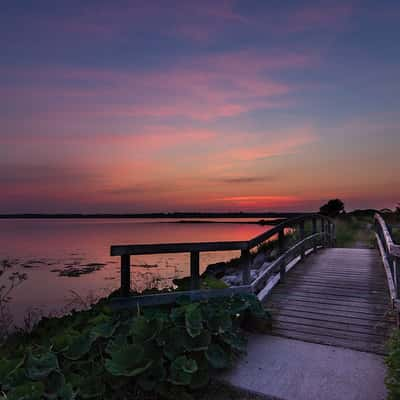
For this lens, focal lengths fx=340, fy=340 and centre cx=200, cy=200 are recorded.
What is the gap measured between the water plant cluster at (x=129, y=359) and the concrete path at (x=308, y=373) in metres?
0.23

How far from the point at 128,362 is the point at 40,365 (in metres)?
0.76

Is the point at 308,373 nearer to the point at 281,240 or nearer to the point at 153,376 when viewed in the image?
the point at 153,376

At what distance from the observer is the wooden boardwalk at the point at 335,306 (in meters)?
4.26

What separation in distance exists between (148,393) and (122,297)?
129 cm

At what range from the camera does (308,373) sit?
335 centimetres

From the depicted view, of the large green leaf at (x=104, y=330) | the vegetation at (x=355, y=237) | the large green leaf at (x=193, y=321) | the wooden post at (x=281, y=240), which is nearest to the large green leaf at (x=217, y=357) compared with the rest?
the large green leaf at (x=193, y=321)

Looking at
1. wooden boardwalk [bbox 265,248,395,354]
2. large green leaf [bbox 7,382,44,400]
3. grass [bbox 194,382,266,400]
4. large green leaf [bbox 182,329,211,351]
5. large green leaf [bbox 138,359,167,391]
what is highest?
large green leaf [bbox 182,329,211,351]

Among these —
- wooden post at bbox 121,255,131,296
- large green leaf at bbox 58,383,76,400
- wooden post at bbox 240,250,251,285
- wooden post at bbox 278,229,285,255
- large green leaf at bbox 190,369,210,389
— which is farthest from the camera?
wooden post at bbox 278,229,285,255

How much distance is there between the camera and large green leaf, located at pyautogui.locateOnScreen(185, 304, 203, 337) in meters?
3.22

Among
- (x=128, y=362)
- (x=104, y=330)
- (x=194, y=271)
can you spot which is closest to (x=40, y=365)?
(x=104, y=330)

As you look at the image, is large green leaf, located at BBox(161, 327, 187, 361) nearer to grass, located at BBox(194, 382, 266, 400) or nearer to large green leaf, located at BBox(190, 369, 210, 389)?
large green leaf, located at BBox(190, 369, 210, 389)

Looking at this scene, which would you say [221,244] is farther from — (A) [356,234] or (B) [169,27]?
(A) [356,234]

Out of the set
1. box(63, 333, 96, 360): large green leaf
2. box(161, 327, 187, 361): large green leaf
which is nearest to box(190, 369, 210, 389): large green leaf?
box(161, 327, 187, 361): large green leaf

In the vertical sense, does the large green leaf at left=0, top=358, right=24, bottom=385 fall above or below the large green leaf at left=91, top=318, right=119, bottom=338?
below
